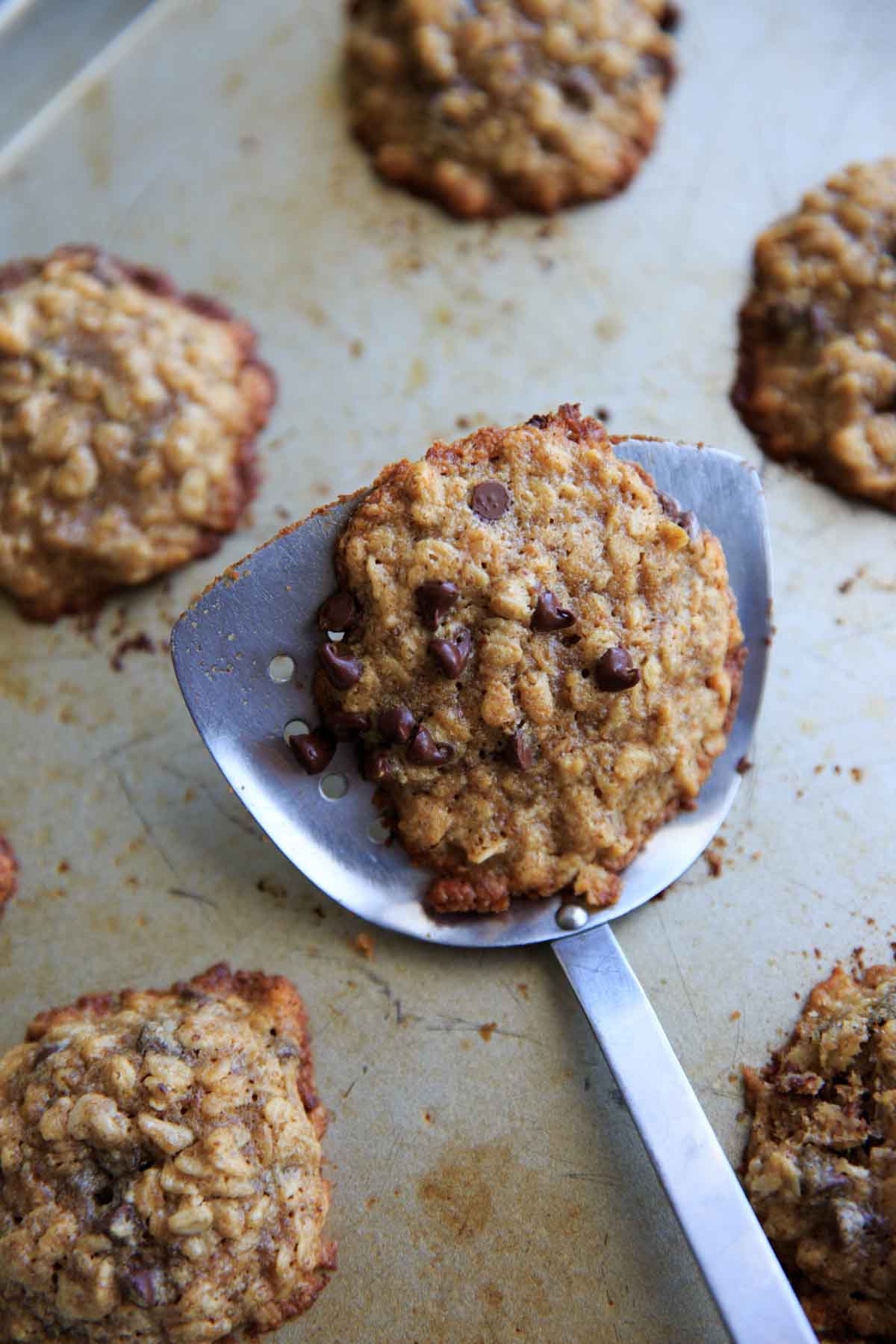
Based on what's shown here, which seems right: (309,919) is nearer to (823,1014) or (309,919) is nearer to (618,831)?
(618,831)

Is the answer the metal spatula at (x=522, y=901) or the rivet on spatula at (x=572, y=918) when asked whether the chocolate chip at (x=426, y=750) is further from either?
the rivet on spatula at (x=572, y=918)

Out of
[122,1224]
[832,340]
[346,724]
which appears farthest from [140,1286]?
[832,340]

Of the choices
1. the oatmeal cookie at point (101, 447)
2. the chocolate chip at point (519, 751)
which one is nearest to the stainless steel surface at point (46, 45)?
the oatmeal cookie at point (101, 447)

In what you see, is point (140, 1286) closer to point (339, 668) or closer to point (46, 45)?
point (339, 668)

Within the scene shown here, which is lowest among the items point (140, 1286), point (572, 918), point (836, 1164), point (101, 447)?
point (836, 1164)

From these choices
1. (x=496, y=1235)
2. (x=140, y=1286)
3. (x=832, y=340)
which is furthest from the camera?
(x=832, y=340)

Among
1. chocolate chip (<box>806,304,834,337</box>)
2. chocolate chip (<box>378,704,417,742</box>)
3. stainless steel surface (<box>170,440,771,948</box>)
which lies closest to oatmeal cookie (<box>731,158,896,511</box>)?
chocolate chip (<box>806,304,834,337</box>)

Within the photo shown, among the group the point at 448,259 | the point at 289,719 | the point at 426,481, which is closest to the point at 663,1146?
the point at 289,719
